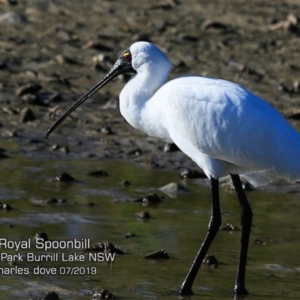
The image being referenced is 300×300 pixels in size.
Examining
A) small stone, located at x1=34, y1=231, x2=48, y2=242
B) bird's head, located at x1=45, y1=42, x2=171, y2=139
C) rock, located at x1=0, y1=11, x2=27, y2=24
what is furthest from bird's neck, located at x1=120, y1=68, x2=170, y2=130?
rock, located at x1=0, y1=11, x2=27, y2=24

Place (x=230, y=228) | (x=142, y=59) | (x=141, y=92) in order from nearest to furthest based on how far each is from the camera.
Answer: (x=141, y=92)
(x=142, y=59)
(x=230, y=228)

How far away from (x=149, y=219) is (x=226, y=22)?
25.8 ft

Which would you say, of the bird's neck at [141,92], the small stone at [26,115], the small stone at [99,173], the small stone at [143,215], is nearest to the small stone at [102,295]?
the bird's neck at [141,92]

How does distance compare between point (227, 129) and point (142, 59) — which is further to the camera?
point (142, 59)

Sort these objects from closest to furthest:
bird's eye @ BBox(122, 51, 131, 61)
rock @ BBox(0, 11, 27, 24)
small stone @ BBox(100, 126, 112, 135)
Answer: bird's eye @ BBox(122, 51, 131, 61) → small stone @ BBox(100, 126, 112, 135) → rock @ BBox(0, 11, 27, 24)

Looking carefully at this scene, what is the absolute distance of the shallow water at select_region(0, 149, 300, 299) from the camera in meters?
7.70

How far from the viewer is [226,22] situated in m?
16.8

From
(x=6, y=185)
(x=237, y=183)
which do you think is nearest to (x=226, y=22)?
(x=6, y=185)

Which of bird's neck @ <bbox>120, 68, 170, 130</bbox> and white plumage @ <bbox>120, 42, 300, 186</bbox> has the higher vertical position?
bird's neck @ <bbox>120, 68, 170, 130</bbox>

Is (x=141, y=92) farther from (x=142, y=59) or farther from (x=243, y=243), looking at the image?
(x=243, y=243)

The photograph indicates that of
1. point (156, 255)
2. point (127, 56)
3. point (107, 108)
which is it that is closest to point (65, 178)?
point (127, 56)

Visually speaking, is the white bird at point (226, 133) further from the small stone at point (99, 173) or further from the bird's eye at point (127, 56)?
the small stone at point (99, 173)

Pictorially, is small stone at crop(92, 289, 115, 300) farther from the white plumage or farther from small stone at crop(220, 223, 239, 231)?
small stone at crop(220, 223, 239, 231)

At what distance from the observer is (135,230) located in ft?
29.7
